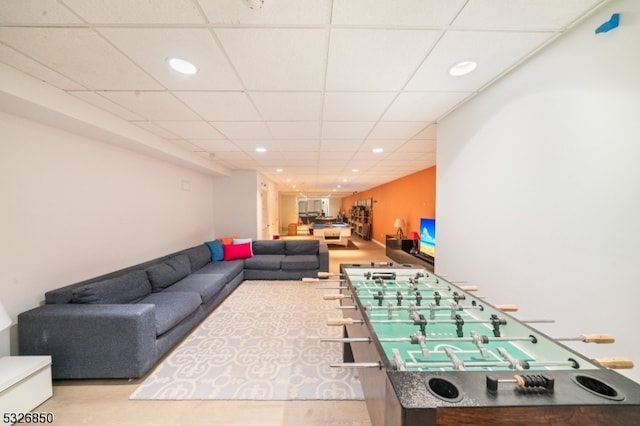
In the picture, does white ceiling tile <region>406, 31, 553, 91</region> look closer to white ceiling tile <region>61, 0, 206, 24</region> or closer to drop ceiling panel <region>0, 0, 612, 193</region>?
drop ceiling panel <region>0, 0, 612, 193</region>

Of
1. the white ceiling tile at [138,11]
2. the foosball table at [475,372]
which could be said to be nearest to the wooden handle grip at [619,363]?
the foosball table at [475,372]

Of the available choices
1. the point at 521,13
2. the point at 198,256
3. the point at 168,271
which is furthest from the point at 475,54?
the point at 198,256

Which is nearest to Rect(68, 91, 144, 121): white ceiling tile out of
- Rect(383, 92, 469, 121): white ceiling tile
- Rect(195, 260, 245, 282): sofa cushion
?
Rect(195, 260, 245, 282): sofa cushion

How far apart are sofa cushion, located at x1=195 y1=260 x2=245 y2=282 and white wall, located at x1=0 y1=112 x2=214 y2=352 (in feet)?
2.65

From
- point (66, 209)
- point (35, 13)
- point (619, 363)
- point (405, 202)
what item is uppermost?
point (35, 13)

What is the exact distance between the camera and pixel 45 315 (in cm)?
183

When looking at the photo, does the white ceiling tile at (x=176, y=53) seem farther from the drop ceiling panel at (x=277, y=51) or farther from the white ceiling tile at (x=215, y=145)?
the white ceiling tile at (x=215, y=145)

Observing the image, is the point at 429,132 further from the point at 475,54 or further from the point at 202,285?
the point at 202,285

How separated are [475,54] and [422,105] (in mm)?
684

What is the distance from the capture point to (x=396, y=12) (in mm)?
1128

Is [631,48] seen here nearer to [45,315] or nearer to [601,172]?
[601,172]

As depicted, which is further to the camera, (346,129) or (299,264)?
(299,264)

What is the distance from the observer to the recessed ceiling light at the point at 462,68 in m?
1.52

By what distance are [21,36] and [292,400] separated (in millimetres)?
2880
